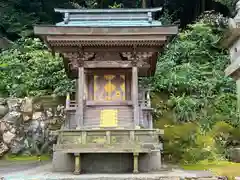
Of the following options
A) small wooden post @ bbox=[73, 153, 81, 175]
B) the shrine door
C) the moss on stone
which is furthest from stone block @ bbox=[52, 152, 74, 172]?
the moss on stone

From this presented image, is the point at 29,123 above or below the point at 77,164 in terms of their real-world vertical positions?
above

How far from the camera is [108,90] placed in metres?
13.2

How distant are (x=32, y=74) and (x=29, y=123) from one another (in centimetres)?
357

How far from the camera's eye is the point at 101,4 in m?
28.5

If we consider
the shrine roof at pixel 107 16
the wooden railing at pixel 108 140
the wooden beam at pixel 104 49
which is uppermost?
the shrine roof at pixel 107 16

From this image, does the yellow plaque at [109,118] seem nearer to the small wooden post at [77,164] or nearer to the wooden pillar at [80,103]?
the wooden pillar at [80,103]

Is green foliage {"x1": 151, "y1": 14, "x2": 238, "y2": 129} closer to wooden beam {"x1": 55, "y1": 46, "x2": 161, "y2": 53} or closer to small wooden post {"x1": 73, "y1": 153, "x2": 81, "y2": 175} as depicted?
wooden beam {"x1": 55, "y1": 46, "x2": 161, "y2": 53}

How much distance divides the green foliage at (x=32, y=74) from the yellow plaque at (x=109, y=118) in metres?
5.31

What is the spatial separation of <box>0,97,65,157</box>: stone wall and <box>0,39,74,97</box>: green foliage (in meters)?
0.81

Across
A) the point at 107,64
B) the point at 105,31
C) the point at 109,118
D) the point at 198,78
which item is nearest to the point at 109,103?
the point at 109,118

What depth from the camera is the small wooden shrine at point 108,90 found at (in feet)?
34.0

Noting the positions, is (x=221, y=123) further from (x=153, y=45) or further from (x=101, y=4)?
(x=101, y=4)

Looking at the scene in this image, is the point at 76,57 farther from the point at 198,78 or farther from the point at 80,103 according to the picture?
the point at 198,78

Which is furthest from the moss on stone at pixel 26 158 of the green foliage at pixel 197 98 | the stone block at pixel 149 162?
the stone block at pixel 149 162
